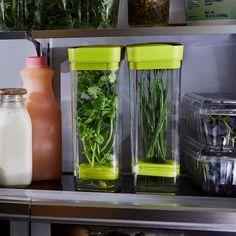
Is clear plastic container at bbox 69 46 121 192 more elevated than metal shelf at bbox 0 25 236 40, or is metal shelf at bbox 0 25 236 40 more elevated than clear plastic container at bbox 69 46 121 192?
metal shelf at bbox 0 25 236 40

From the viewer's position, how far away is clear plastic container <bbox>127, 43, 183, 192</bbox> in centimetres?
99

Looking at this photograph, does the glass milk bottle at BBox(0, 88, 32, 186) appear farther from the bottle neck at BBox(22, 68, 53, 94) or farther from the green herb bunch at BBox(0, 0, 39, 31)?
the green herb bunch at BBox(0, 0, 39, 31)

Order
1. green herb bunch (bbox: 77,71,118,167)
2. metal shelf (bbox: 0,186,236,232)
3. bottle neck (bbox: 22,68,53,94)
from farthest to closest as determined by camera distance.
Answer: bottle neck (bbox: 22,68,53,94) < green herb bunch (bbox: 77,71,118,167) < metal shelf (bbox: 0,186,236,232)

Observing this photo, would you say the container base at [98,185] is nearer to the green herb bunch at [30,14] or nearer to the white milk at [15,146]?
the white milk at [15,146]

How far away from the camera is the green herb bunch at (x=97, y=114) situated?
101 centimetres

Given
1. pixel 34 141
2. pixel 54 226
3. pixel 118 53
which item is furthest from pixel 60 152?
pixel 118 53

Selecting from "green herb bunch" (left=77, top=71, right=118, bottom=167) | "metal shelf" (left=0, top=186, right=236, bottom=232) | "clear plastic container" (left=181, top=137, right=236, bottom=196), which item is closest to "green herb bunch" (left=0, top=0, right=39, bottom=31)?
"green herb bunch" (left=77, top=71, right=118, bottom=167)

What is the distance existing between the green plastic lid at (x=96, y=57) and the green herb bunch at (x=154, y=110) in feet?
0.27

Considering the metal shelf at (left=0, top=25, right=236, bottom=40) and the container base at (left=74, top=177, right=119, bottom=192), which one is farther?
the container base at (left=74, top=177, right=119, bottom=192)

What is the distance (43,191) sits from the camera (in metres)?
1.03

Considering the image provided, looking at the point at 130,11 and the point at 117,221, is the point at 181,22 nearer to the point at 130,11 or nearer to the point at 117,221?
the point at 130,11

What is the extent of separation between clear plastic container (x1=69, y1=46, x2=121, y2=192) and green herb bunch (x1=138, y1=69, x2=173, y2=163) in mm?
→ 71

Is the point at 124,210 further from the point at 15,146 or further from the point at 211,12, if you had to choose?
the point at 211,12

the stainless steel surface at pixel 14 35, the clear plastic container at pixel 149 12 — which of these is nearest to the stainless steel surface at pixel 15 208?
the stainless steel surface at pixel 14 35
